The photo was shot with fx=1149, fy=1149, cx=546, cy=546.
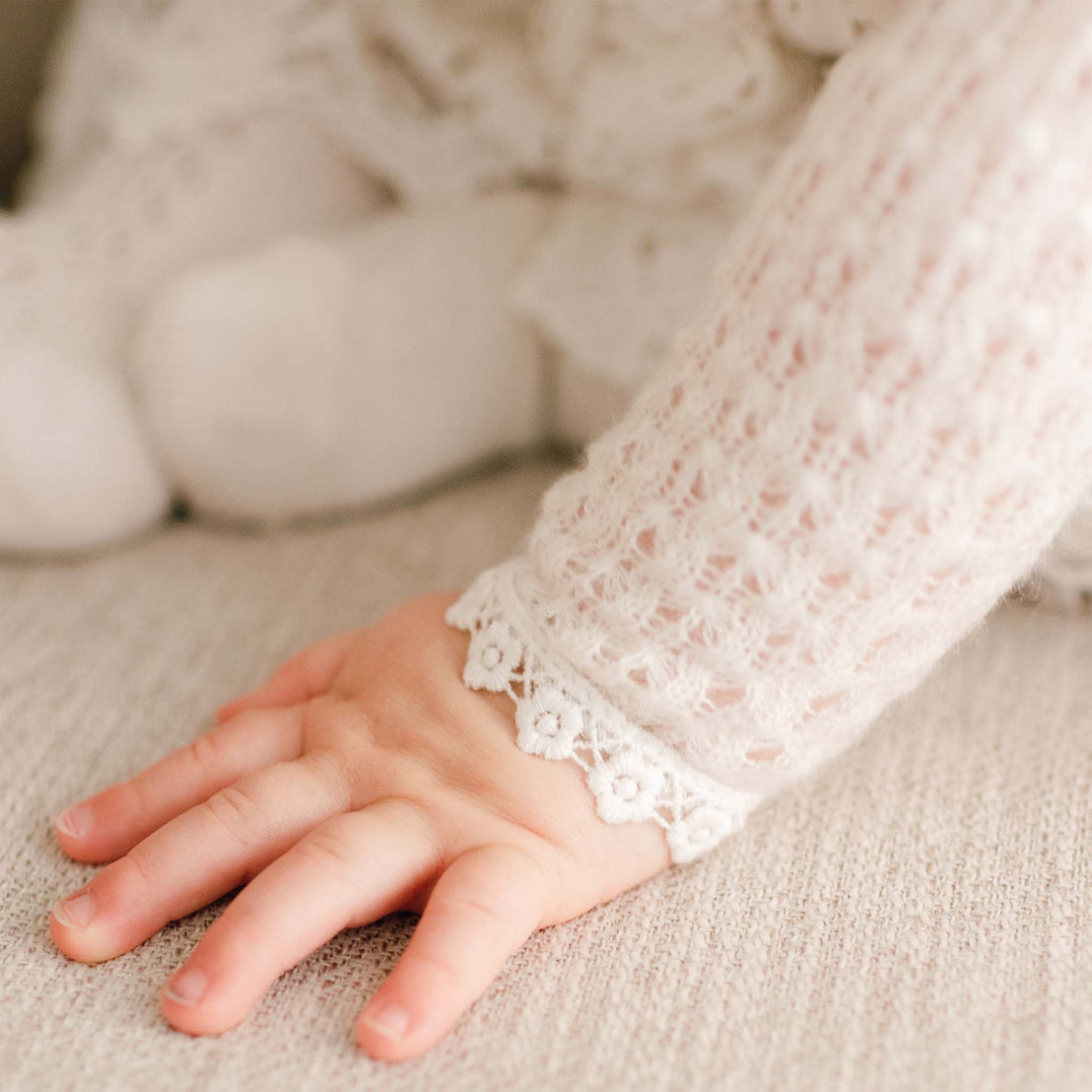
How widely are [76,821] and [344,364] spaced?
1.06 ft

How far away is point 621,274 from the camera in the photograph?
673 mm

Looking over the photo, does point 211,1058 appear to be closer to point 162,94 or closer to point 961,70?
point 961,70

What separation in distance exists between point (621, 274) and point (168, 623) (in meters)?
0.32

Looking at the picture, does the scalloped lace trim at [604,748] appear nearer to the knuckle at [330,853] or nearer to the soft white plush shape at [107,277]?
the knuckle at [330,853]

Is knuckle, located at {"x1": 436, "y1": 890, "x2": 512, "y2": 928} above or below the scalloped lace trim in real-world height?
below

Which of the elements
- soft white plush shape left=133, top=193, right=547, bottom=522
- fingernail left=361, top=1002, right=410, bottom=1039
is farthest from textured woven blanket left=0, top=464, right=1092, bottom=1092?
soft white plush shape left=133, top=193, right=547, bottom=522

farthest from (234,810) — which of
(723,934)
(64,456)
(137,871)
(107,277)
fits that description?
(107,277)

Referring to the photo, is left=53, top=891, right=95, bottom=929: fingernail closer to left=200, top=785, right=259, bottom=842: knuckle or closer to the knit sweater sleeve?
left=200, top=785, right=259, bottom=842: knuckle

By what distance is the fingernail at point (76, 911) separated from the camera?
1.19 ft

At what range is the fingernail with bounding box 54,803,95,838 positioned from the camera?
41 cm

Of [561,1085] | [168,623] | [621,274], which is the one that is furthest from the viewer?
[621,274]

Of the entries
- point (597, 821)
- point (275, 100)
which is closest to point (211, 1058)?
point (597, 821)

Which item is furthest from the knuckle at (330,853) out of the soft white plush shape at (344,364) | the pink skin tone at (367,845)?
the soft white plush shape at (344,364)

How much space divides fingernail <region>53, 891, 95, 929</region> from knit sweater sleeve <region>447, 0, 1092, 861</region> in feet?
0.48
